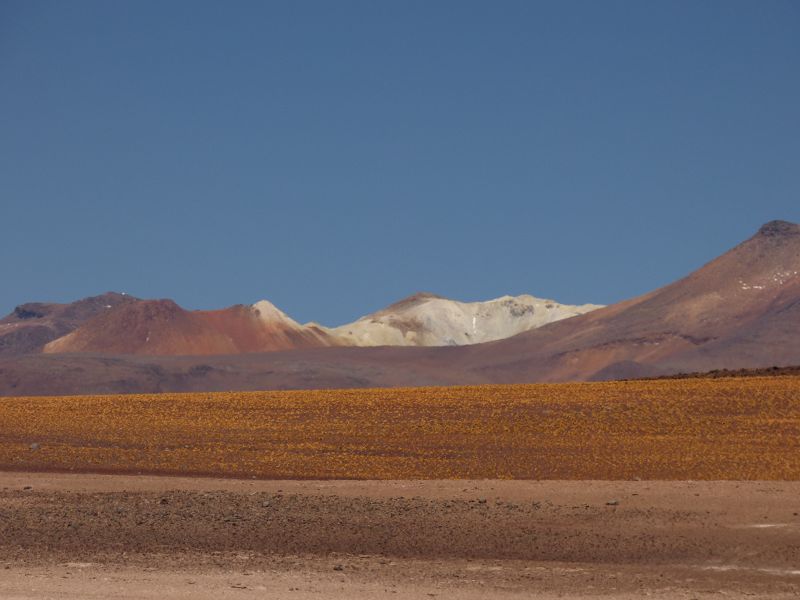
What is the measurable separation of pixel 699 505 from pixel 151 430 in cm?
2361

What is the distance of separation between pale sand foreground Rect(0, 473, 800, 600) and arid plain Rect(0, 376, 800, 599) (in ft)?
0.21

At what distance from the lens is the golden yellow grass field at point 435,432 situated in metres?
35.0

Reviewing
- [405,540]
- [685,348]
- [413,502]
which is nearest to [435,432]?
[413,502]

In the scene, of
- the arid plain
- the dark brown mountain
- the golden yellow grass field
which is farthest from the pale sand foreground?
the dark brown mountain

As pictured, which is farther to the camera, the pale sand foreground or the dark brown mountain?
the dark brown mountain

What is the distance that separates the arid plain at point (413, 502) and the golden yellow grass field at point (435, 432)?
0.16m

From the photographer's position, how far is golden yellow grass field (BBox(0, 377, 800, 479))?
35031 millimetres

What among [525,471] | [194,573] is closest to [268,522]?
[194,573]

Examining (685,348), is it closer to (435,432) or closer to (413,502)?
(435,432)

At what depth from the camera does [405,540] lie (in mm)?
23094

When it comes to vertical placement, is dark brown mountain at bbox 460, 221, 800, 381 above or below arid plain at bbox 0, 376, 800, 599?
above

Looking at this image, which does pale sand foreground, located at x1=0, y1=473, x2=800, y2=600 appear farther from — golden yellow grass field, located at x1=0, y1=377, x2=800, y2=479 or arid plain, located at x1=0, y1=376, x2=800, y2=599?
golden yellow grass field, located at x1=0, y1=377, x2=800, y2=479

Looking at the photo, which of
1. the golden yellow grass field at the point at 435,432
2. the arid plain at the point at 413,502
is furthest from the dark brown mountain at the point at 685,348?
the arid plain at the point at 413,502

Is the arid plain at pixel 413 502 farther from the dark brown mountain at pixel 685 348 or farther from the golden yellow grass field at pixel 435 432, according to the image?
the dark brown mountain at pixel 685 348
